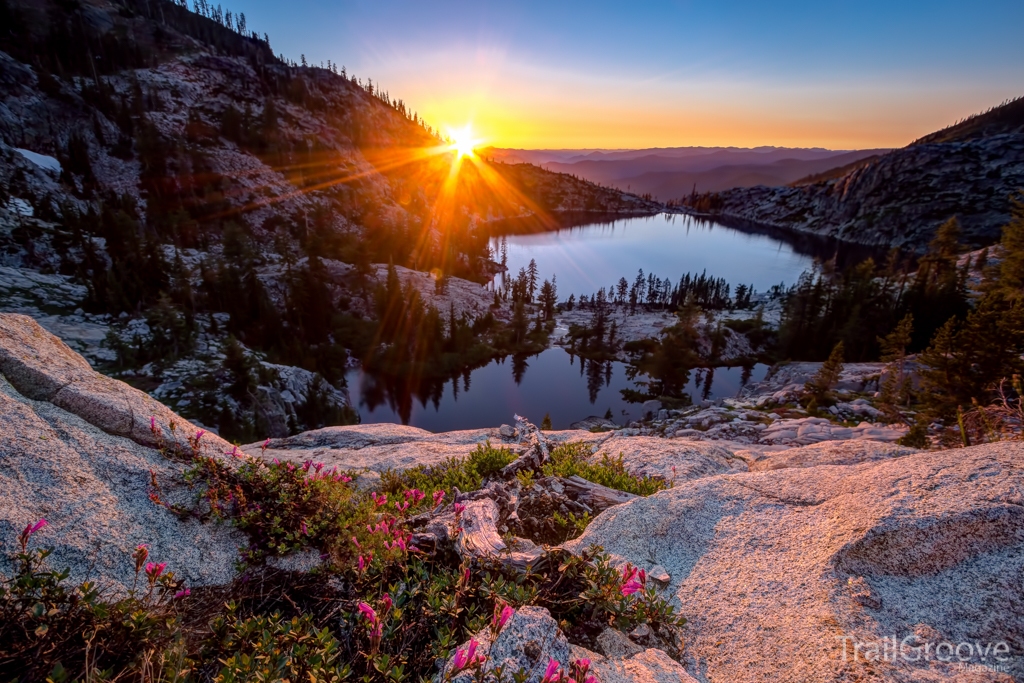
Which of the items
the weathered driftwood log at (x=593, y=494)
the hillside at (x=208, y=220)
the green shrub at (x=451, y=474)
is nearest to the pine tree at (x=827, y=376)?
the weathered driftwood log at (x=593, y=494)

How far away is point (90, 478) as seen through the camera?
206 inches

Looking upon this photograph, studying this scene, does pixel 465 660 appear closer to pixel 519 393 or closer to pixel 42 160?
pixel 519 393

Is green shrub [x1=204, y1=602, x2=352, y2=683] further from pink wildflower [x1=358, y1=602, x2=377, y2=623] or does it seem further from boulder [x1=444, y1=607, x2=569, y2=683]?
boulder [x1=444, y1=607, x2=569, y2=683]

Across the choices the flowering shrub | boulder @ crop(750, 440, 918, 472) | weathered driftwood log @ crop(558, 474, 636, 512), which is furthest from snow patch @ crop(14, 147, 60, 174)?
boulder @ crop(750, 440, 918, 472)

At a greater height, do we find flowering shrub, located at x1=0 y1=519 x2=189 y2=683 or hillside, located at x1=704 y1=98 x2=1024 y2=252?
hillside, located at x1=704 y1=98 x2=1024 y2=252

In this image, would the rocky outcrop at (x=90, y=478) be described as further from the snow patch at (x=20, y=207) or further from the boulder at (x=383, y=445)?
the snow patch at (x=20, y=207)

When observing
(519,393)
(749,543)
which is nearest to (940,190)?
(519,393)

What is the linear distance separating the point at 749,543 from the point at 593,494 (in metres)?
2.73

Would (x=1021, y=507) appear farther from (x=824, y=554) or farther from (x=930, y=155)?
(x=930, y=155)

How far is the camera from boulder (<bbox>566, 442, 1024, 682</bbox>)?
373 centimetres

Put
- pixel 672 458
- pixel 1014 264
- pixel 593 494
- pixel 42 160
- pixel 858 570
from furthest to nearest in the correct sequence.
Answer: pixel 42 160 → pixel 1014 264 → pixel 672 458 → pixel 593 494 → pixel 858 570

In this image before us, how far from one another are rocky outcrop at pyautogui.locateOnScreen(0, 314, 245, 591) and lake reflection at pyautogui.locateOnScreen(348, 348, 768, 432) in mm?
51543

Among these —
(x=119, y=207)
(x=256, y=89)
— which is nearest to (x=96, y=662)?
(x=119, y=207)

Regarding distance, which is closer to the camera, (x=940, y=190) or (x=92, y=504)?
(x=92, y=504)
